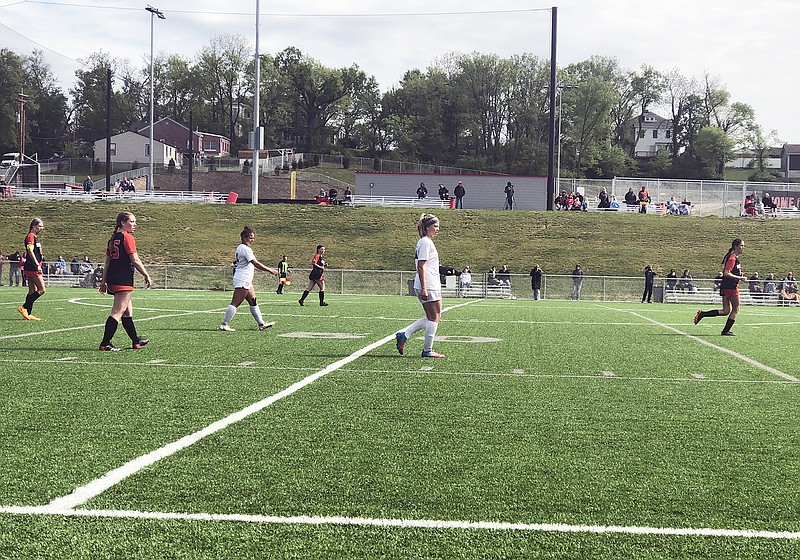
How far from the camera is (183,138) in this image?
116438 millimetres

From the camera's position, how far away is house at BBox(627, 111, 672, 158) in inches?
4779

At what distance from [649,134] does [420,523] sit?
5517 inches

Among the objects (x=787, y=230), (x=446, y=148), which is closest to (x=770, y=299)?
(x=787, y=230)

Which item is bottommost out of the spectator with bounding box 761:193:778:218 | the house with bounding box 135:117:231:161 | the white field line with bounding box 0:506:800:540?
the white field line with bounding box 0:506:800:540

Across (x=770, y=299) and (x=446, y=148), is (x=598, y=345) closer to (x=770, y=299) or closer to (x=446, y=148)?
(x=770, y=299)

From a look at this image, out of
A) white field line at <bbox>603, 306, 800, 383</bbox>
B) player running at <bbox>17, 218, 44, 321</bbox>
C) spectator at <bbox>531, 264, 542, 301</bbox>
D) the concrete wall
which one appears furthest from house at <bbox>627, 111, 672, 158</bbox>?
player running at <bbox>17, 218, 44, 321</bbox>

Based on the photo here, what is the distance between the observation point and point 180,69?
123188 millimetres

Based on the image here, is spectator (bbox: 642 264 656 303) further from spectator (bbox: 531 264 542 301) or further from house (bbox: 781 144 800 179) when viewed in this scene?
house (bbox: 781 144 800 179)

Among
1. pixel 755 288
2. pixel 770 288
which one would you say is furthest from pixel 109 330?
pixel 755 288

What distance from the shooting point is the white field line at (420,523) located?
156 inches

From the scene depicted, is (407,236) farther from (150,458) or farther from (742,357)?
Result: (150,458)

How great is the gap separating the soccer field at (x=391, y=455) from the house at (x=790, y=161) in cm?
12615

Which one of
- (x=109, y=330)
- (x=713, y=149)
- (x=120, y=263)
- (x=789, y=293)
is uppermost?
(x=713, y=149)

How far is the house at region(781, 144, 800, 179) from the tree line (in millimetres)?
13067
